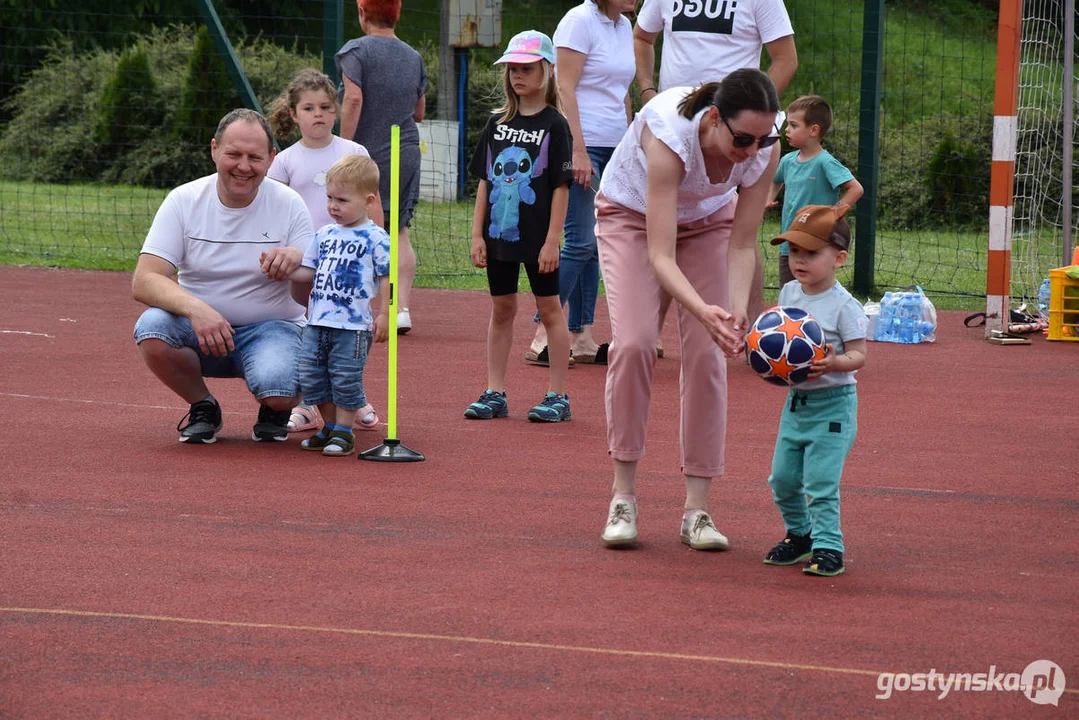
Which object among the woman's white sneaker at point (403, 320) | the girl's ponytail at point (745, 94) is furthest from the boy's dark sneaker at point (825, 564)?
the woman's white sneaker at point (403, 320)

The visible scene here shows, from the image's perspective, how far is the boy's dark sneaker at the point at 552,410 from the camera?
7352 mm

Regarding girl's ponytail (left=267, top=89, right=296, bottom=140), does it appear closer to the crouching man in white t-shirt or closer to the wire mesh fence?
the crouching man in white t-shirt

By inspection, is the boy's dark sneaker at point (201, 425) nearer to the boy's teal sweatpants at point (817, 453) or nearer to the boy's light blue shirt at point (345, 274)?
the boy's light blue shirt at point (345, 274)

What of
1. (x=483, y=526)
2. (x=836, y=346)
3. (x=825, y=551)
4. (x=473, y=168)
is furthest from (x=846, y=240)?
(x=473, y=168)

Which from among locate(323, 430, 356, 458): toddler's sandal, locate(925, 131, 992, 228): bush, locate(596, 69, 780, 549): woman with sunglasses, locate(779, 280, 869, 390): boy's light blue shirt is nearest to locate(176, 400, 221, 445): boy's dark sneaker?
locate(323, 430, 356, 458): toddler's sandal

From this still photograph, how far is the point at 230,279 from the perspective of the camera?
6.86 metres

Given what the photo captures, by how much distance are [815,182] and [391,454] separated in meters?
4.19

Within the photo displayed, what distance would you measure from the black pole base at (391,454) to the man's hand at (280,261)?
897 mm

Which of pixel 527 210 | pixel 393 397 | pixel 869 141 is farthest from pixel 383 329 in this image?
pixel 869 141

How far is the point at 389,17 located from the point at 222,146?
127 inches

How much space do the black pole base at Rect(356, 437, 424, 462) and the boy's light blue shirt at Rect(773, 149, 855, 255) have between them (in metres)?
3.77

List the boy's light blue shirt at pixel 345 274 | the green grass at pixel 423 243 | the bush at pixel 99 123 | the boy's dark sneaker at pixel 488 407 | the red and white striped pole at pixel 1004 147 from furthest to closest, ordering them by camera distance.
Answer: the bush at pixel 99 123, the green grass at pixel 423 243, the red and white striped pole at pixel 1004 147, the boy's dark sneaker at pixel 488 407, the boy's light blue shirt at pixel 345 274

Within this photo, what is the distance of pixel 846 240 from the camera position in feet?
16.2

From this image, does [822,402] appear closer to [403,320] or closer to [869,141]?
[403,320]
